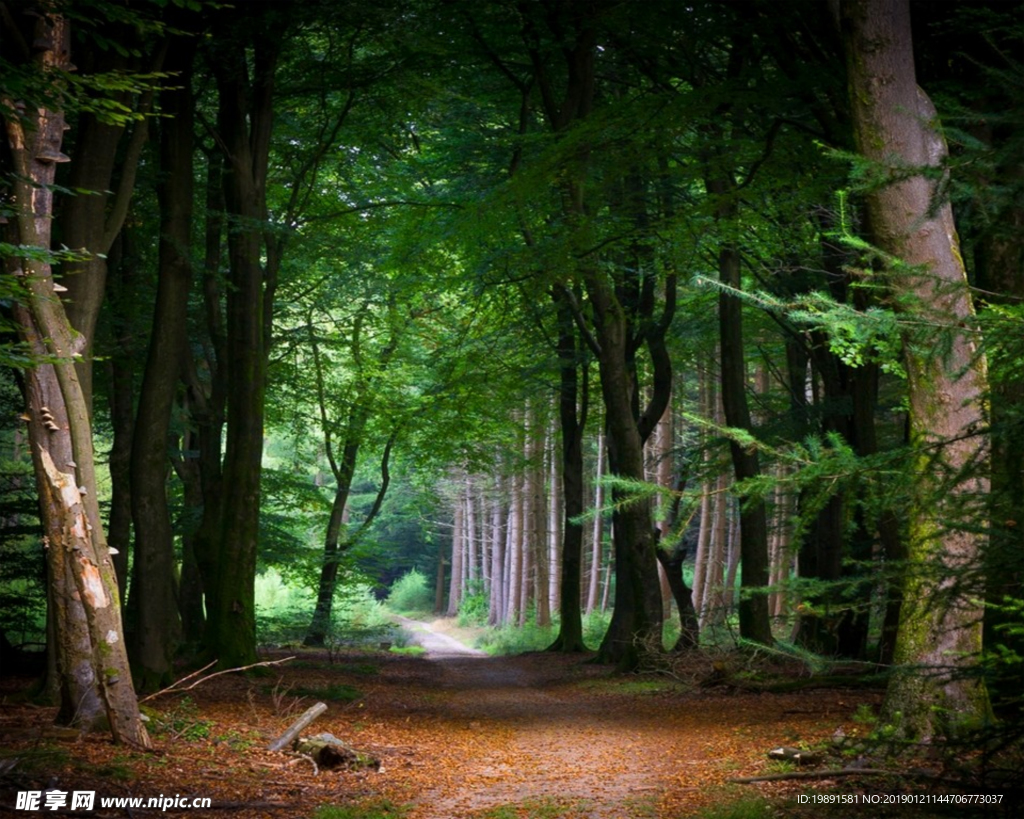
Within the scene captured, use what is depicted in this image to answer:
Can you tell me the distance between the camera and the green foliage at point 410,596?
5841 cm

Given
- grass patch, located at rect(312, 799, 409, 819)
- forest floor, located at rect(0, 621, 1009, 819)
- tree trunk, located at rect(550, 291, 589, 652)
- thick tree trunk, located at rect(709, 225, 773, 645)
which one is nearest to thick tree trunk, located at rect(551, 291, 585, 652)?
tree trunk, located at rect(550, 291, 589, 652)

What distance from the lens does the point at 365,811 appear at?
6367 millimetres

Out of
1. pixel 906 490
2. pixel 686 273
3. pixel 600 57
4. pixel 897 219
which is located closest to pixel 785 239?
pixel 686 273

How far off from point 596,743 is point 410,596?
50.5 metres

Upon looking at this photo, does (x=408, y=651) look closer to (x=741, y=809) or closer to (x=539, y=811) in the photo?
(x=539, y=811)

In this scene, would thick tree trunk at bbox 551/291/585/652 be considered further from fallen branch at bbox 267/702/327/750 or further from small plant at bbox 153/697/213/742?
small plant at bbox 153/697/213/742

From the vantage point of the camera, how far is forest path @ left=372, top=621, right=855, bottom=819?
267 inches

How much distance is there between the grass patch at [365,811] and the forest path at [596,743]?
0.18 metres

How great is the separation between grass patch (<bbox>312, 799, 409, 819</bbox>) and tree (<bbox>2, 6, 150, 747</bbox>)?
1961mm

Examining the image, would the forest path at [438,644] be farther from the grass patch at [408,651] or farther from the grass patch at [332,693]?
the grass patch at [332,693]

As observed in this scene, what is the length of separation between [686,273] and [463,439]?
1062 cm

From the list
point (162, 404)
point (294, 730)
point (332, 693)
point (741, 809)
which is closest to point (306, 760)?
point (294, 730)

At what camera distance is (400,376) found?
2348cm

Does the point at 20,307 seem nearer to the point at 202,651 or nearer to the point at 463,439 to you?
the point at 202,651
